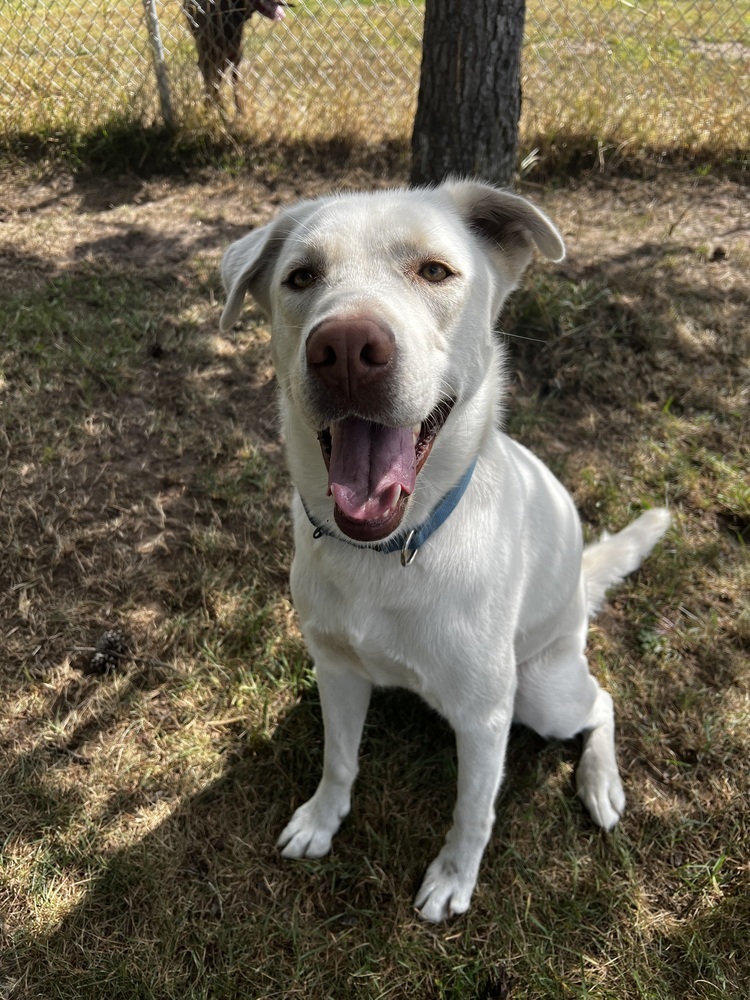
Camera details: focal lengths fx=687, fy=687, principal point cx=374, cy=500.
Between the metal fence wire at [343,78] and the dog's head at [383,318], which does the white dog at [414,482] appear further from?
the metal fence wire at [343,78]

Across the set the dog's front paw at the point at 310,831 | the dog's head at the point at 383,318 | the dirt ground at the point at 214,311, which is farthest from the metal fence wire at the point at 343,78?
the dog's front paw at the point at 310,831

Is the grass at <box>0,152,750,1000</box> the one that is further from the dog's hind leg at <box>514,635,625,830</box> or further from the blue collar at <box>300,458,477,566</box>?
the blue collar at <box>300,458,477,566</box>

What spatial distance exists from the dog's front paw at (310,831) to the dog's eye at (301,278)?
5.61 feet

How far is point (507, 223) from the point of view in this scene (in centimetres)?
205

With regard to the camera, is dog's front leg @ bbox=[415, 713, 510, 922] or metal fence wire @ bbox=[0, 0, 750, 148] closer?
dog's front leg @ bbox=[415, 713, 510, 922]

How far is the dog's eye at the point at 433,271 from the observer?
5.78 feet

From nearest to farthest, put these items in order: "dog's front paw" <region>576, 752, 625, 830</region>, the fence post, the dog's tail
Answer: "dog's front paw" <region>576, 752, 625, 830</region>, the dog's tail, the fence post

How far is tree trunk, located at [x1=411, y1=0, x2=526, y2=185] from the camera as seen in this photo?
12.0 feet

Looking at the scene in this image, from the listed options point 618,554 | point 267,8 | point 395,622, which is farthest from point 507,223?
point 267,8

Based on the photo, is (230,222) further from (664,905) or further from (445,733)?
(664,905)

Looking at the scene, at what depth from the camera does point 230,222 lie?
17.3 ft

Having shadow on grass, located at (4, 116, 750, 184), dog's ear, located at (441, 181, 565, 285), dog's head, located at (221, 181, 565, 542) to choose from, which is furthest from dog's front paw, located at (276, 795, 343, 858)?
shadow on grass, located at (4, 116, 750, 184)

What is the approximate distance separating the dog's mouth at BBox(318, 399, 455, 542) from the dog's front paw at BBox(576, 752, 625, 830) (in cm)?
142

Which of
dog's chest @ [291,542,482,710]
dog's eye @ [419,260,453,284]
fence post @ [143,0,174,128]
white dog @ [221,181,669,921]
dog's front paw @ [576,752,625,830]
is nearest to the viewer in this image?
white dog @ [221,181,669,921]
